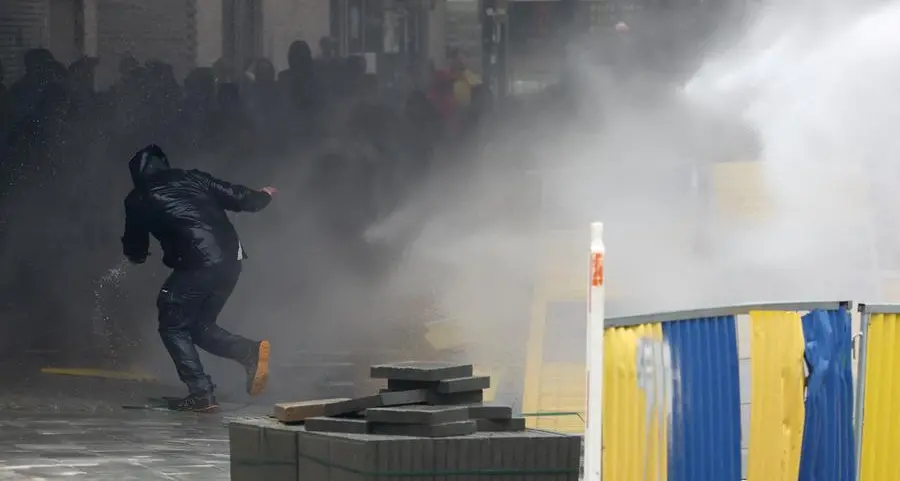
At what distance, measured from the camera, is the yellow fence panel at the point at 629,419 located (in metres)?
6.77

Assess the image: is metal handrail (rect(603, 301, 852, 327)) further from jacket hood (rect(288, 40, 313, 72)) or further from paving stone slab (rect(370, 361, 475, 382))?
jacket hood (rect(288, 40, 313, 72))

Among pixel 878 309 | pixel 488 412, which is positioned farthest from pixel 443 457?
pixel 878 309

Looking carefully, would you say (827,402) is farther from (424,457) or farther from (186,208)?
(186,208)

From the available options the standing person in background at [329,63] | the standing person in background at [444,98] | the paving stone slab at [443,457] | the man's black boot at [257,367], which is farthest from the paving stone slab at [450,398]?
the standing person in background at [329,63]

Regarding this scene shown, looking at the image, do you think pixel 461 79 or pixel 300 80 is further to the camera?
pixel 300 80

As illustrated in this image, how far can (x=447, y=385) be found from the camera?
782cm

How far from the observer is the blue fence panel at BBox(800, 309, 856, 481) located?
7.35m

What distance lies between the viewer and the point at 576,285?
13.1 m

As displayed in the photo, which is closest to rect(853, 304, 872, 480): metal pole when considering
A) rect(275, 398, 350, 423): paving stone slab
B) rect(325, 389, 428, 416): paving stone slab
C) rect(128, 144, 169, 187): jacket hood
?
rect(325, 389, 428, 416): paving stone slab

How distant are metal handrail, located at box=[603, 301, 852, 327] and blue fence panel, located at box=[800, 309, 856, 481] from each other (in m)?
0.05

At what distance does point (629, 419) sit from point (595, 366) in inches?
17.5

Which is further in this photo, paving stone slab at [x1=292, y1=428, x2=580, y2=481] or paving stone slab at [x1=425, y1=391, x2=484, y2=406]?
paving stone slab at [x1=425, y1=391, x2=484, y2=406]

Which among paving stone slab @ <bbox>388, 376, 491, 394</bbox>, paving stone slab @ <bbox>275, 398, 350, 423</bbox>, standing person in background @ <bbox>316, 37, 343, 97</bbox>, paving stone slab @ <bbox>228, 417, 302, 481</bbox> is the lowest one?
paving stone slab @ <bbox>228, 417, 302, 481</bbox>

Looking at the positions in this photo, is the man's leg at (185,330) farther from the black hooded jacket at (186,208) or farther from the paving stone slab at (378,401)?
the paving stone slab at (378,401)
